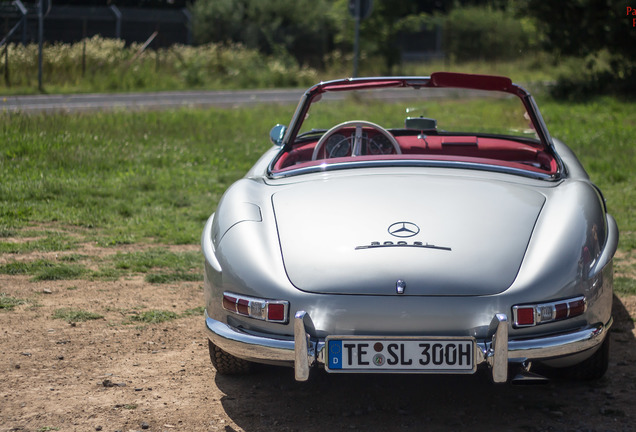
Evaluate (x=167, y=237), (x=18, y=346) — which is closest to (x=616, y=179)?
(x=167, y=237)

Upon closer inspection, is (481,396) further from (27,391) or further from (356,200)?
(27,391)

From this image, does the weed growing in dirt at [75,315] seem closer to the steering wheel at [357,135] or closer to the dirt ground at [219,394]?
the dirt ground at [219,394]

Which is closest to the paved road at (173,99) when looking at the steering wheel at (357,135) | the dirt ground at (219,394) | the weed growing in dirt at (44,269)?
the weed growing in dirt at (44,269)

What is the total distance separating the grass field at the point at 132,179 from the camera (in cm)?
609

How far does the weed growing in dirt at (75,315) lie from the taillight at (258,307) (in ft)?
5.23

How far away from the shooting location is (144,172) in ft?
29.0

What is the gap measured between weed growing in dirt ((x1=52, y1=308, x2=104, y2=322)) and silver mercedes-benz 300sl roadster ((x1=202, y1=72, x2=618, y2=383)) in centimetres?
117

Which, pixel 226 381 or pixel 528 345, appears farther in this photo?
pixel 226 381

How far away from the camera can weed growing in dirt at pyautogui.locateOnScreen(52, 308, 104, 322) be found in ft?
15.0

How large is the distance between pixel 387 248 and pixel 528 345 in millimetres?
651

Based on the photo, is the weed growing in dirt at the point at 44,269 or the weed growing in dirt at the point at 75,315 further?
the weed growing in dirt at the point at 44,269

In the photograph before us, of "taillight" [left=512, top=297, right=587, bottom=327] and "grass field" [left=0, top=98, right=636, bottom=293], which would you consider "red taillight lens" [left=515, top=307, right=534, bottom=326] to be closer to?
"taillight" [left=512, top=297, right=587, bottom=327]

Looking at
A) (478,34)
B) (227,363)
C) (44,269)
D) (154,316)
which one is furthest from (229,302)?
(478,34)

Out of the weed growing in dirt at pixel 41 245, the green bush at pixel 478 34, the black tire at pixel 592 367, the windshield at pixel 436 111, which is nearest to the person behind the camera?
the black tire at pixel 592 367
